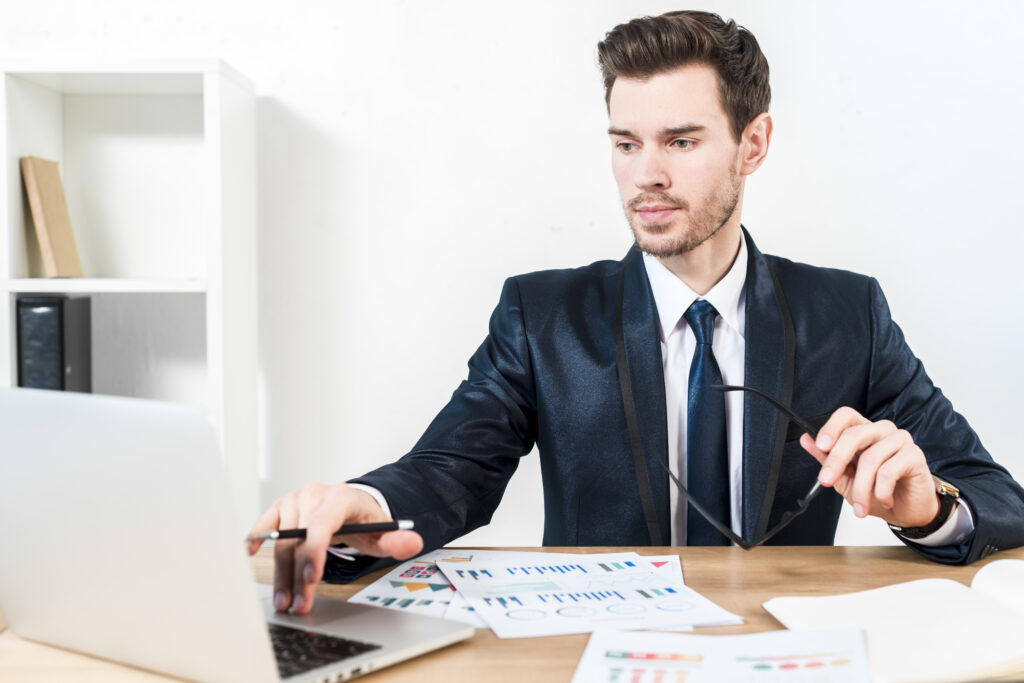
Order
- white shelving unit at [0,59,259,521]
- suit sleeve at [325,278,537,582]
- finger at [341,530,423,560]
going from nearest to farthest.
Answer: finger at [341,530,423,560], suit sleeve at [325,278,537,582], white shelving unit at [0,59,259,521]

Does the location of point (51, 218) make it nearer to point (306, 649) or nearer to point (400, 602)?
point (400, 602)

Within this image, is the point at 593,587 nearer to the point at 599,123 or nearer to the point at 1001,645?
the point at 1001,645

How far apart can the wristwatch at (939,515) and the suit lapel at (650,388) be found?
0.37 metres

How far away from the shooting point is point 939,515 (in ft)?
3.71

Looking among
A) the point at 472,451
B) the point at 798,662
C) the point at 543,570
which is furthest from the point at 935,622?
the point at 472,451

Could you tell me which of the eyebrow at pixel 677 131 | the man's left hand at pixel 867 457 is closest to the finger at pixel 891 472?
the man's left hand at pixel 867 457

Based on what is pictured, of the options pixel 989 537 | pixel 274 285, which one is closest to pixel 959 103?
pixel 989 537

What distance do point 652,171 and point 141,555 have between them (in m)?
1.11

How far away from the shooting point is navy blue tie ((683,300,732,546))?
1438 millimetres

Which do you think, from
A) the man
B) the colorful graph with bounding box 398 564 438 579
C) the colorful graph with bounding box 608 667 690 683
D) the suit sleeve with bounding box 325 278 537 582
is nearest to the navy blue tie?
the man

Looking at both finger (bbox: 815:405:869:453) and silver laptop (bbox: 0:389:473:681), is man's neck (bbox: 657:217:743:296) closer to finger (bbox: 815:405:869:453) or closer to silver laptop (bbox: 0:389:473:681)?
finger (bbox: 815:405:869:453)

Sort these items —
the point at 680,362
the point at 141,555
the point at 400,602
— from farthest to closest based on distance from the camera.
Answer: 1. the point at 680,362
2. the point at 400,602
3. the point at 141,555

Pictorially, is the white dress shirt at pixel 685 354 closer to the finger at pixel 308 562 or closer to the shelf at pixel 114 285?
the finger at pixel 308 562

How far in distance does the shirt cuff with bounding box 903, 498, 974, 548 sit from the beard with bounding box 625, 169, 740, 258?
0.62 m
